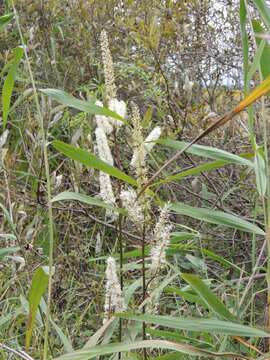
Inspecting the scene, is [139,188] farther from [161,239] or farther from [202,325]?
[202,325]

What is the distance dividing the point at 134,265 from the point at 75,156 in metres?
0.50

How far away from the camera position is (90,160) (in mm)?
1301

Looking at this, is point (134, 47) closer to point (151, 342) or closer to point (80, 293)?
point (80, 293)

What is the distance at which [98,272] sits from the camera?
8.90ft

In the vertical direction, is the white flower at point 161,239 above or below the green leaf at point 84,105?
below

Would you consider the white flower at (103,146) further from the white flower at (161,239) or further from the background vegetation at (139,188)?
the white flower at (161,239)

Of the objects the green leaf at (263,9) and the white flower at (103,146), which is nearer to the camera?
the green leaf at (263,9)

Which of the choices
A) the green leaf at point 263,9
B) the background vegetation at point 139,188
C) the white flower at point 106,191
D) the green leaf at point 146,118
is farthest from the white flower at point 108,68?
the green leaf at point 146,118

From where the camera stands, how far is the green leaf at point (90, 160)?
129cm

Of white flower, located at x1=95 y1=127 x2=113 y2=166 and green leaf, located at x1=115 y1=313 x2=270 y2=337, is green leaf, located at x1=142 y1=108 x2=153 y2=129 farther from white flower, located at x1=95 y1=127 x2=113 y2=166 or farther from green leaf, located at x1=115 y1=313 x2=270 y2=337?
green leaf, located at x1=115 y1=313 x2=270 y2=337

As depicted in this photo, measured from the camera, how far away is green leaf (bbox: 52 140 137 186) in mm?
1289


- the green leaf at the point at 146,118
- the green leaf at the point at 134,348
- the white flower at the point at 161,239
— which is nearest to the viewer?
the green leaf at the point at 134,348

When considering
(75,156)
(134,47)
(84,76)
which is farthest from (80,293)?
(134,47)

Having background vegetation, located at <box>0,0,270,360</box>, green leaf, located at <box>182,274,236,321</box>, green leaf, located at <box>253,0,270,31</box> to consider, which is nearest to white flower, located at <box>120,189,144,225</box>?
background vegetation, located at <box>0,0,270,360</box>
